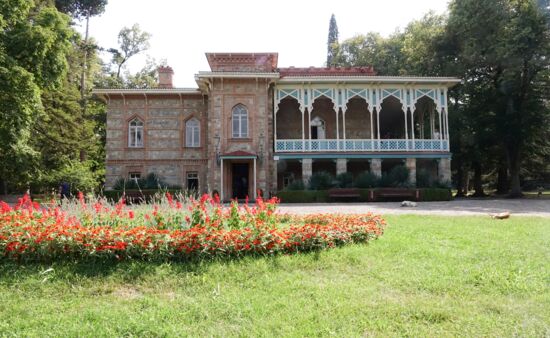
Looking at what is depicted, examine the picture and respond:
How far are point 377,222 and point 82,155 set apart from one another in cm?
2414

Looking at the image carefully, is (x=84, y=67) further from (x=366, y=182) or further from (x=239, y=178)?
(x=366, y=182)

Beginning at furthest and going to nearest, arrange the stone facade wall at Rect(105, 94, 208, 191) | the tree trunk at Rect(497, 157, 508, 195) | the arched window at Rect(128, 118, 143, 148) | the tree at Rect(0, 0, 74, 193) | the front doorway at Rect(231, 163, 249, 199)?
the tree trunk at Rect(497, 157, 508, 195) < the arched window at Rect(128, 118, 143, 148) < the stone facade wall at Rect(105, 94, 208, 191) < the front doorway at Rect(231, 163, 249, 199) < the tree at Rect(0, 0, 74, 193)

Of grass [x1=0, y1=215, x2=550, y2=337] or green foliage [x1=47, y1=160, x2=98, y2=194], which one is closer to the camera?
grass [x1=0, y1=215, x2=550, y2=337]

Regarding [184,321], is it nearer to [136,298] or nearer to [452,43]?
[136,298]

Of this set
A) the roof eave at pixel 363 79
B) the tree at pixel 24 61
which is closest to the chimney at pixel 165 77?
the roof eave at pixel 363 79

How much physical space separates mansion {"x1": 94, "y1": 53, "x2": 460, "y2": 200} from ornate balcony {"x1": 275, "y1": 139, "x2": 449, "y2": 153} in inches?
2.5

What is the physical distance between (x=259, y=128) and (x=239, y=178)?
12.1 ft

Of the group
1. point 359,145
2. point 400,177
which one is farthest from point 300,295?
point 359,145

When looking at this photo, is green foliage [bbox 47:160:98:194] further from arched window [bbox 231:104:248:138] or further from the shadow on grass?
the shadow on grass

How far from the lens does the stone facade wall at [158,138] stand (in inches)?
959

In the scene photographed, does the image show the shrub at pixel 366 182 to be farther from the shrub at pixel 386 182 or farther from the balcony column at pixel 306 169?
the balcony column at pixel 306 169

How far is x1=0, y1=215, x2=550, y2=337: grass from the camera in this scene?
3.62m

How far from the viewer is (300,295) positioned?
14.6 ft

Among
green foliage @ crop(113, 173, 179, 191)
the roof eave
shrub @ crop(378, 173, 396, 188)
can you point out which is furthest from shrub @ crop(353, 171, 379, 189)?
green foliage @ crop(113, 173, 179, 191)
